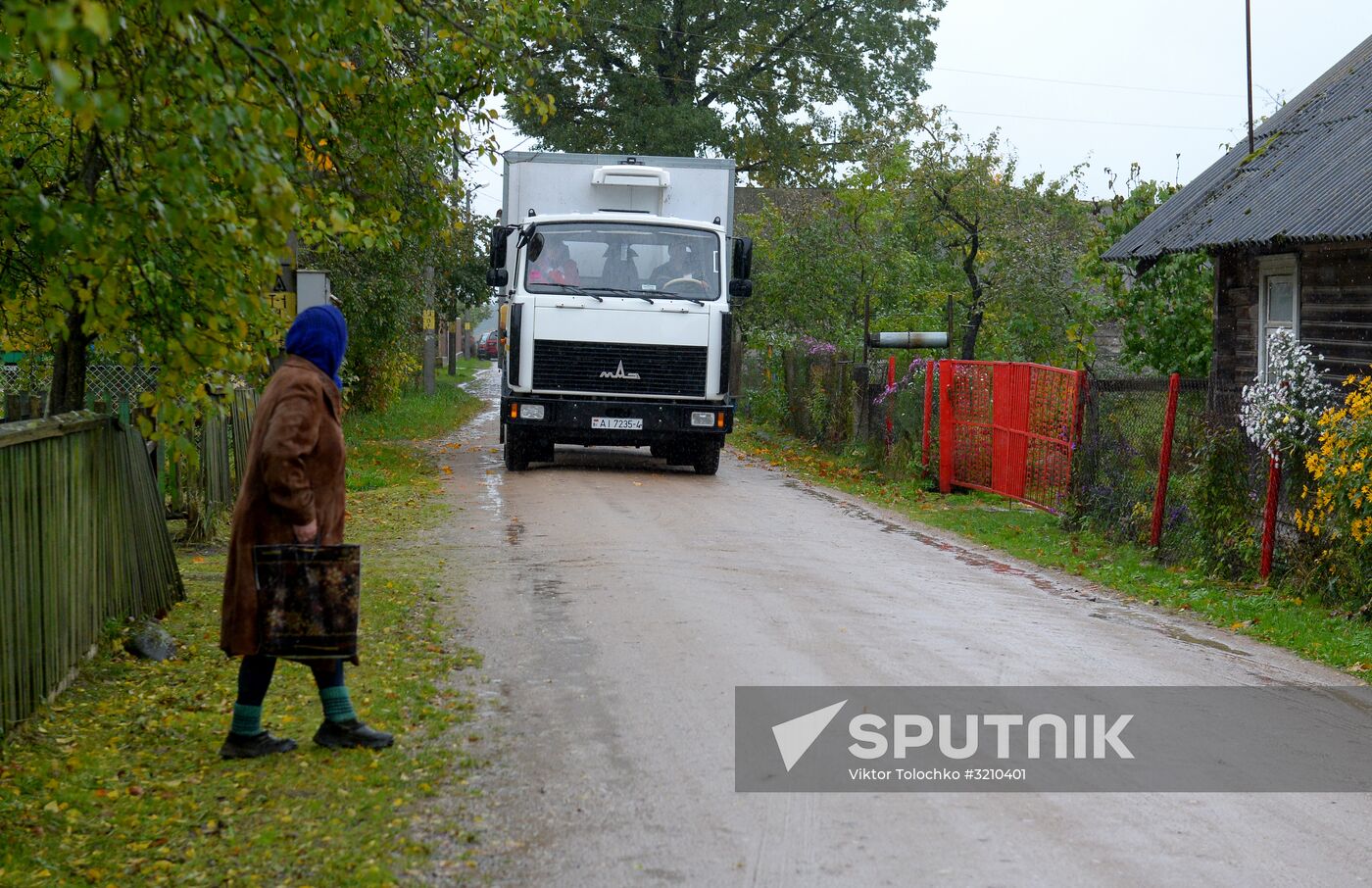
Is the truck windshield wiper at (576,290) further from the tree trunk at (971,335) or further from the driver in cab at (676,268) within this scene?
the tree trunk at (971,335)

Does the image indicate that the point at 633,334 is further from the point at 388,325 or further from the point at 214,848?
the point at 214,848

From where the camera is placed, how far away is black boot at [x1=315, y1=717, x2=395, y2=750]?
18.9 feet

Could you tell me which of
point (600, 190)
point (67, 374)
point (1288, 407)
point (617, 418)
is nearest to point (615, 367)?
point (617, 418)

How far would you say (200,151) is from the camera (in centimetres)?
456

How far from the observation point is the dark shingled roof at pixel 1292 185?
1348cm

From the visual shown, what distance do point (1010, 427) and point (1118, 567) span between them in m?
4.04

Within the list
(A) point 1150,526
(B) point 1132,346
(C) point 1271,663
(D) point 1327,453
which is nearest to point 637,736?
(C) point 1271,663

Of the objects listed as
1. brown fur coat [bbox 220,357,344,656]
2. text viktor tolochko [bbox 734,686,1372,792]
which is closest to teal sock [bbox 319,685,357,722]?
brown fur coat [bbox 220,357,344,656]

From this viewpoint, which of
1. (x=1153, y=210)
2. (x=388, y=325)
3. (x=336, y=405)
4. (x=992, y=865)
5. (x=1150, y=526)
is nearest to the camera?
(x=992, y=865)

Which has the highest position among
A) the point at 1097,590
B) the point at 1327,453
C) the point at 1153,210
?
the point at 1153,210

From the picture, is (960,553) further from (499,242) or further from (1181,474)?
(499,242)

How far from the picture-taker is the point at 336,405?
230 inches

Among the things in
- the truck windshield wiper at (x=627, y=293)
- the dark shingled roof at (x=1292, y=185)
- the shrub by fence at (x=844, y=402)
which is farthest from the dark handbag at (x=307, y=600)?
the shrub by fence at (x=844, y=402)

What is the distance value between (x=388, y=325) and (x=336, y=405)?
63.0 feet
